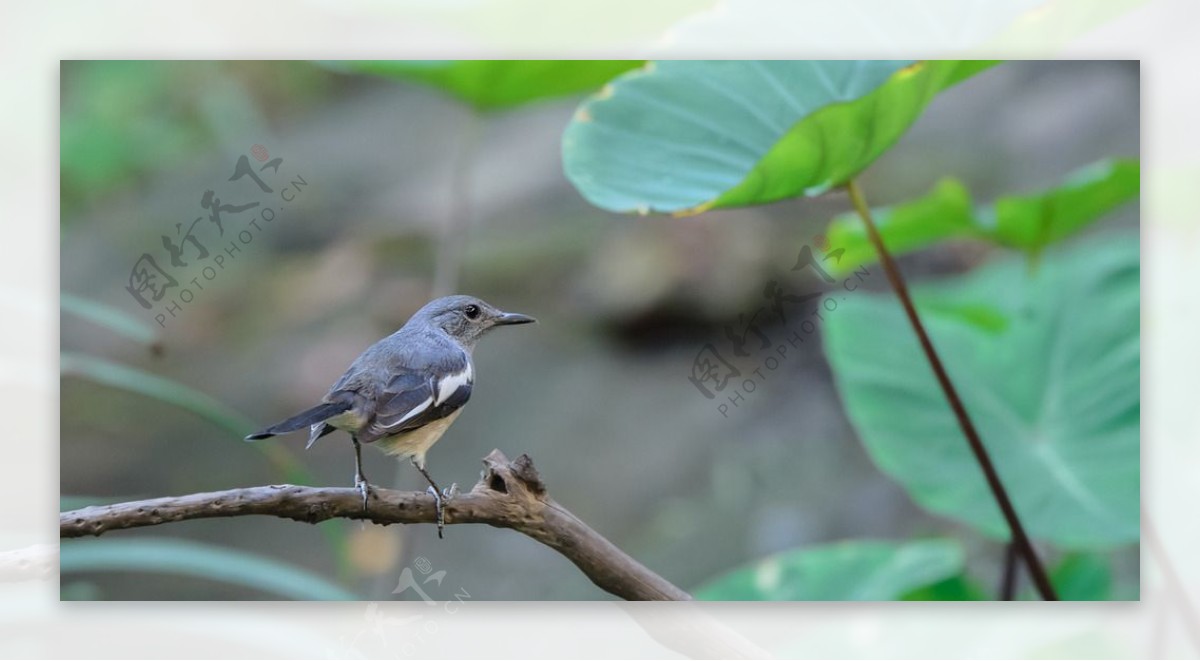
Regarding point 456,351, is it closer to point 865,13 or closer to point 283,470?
point 283,470

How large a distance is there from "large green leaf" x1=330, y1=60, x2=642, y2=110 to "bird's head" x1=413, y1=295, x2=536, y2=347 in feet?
1.26

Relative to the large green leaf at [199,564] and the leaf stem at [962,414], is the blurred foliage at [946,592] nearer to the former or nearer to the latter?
the leaf stem at [962,414]

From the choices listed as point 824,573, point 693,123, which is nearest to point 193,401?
point 693,123

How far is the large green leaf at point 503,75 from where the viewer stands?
2.04 metres

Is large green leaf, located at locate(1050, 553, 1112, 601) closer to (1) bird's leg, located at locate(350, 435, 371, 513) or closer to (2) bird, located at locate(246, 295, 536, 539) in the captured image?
(2) bird, located at locate(246, 295, 536, 539)

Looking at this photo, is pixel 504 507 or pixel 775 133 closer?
pixel 504 507

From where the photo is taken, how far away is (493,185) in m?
2.21

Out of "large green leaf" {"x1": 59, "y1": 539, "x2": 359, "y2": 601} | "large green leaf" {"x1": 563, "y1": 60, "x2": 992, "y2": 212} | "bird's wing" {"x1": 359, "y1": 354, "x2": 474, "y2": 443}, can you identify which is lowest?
"large green leaf" {"x1": 59, "y1": 539, "x2": 359, "y2": 601}

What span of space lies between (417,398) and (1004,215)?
3.51 ft

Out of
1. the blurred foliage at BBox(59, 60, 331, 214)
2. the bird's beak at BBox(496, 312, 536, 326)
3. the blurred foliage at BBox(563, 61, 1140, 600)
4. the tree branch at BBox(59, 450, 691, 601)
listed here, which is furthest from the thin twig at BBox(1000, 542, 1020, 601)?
the blurred foliage at BBox(59, 60, 331, 214)

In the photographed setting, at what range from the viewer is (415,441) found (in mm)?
1834

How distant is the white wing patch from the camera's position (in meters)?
1.85

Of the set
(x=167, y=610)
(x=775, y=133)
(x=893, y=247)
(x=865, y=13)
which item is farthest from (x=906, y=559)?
(x=167, y=610)

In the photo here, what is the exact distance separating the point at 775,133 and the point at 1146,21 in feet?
2.52
